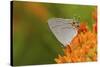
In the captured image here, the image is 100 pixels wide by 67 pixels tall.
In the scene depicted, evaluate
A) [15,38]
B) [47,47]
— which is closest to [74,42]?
[47,47]

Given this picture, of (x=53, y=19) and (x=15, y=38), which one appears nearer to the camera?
(x=15, y=38)

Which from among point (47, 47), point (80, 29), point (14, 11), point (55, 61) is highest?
point (14, 11)

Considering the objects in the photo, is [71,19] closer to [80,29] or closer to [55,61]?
[80,29]

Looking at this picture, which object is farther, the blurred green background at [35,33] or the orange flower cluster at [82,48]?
the orange flower cluster at [82,48]

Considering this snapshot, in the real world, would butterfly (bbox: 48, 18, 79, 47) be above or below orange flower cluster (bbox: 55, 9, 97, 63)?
above

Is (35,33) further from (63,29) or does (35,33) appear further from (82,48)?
(82,48)

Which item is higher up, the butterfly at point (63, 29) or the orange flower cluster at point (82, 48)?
the butterfly at point (63, 29)
